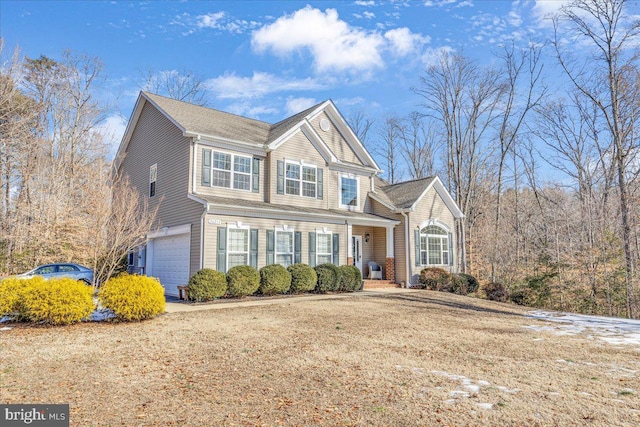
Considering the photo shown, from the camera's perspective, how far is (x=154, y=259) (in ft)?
57.6

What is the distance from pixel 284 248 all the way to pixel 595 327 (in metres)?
10.3

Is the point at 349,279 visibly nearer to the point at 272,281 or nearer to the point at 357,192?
the point at 272,281

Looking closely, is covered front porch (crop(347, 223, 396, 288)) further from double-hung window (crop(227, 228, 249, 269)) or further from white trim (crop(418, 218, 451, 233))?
double-hung window (crop(227, 228, 249, 269))

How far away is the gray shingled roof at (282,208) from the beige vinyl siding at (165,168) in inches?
28.8

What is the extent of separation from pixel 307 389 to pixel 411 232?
1515cm

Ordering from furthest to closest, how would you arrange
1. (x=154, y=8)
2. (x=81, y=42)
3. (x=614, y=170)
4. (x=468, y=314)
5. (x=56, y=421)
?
(x=81, y=42) → (x=614, y=170) → (x=154, y=8) → (x=468, y=314) → (x=56, y=421)

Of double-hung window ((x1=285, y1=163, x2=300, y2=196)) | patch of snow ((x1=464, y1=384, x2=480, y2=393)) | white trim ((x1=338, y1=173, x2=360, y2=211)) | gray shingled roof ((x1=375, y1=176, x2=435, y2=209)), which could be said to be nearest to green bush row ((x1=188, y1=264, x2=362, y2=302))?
double-hung window ((x1=285, y1=163, x2=300, y2=196))

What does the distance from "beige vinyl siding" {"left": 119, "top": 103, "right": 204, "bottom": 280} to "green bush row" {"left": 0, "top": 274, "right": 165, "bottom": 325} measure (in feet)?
14.6

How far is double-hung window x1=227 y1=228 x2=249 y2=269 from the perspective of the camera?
46.8 ft

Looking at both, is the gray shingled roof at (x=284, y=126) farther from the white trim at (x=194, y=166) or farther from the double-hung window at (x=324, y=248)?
the double-hung window at (x=324, y=248)

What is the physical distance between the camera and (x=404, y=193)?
21047 mm

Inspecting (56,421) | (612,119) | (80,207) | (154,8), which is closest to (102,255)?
(80,207)

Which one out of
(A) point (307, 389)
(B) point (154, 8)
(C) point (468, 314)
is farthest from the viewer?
(B) point (154, 8)

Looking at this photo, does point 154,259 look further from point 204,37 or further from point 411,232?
point 411,232
